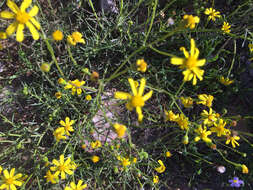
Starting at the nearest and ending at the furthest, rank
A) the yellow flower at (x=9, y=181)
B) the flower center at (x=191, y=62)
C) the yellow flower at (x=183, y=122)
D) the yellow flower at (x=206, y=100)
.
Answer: the flower center at (x=191, y=62)
the yellow flower at (x=9, y=181)
the yellow flower at (x=183, y=122)
the yellow flower at (x=206, y=100)

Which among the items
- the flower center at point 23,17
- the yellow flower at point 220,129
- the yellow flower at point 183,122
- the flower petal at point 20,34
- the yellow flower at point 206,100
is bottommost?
the flower petal at point 20,34

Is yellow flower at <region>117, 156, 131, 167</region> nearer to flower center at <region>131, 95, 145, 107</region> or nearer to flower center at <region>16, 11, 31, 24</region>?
flower center at <region>131, 95, 145, 107</region>

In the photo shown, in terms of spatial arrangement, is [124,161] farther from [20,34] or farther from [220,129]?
[20,34]

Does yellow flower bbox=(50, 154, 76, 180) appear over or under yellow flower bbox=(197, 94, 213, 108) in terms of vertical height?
under

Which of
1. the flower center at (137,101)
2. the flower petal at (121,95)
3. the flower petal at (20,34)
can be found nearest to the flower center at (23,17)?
the flower petal at (20,34)

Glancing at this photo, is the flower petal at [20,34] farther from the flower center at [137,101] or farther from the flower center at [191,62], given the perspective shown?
Answer: the flower center at [191,62]

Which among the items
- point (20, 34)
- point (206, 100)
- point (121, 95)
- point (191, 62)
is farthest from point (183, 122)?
point (20, 34)

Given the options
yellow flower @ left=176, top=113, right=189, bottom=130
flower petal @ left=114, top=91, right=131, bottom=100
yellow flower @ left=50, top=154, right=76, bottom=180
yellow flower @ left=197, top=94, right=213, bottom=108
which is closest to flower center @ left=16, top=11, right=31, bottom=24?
flower petal @ left=114, top=91, right=131, bottom=100

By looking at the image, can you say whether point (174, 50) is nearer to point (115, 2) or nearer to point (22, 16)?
point (115, 2)
